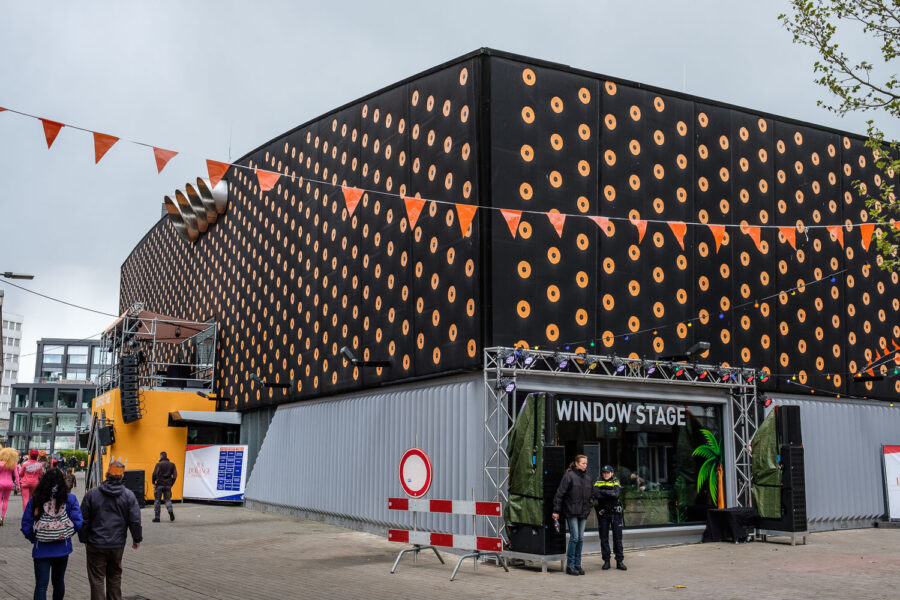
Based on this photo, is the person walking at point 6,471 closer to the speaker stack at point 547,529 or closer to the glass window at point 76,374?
the speaker stack at point 547,529

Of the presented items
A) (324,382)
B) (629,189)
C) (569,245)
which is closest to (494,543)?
(569,245)

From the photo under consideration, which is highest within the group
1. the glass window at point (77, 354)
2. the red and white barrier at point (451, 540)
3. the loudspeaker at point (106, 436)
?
the glass window at point (77, 354)

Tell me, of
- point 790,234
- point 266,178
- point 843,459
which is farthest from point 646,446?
point 266,178

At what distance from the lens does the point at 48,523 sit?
8477mm

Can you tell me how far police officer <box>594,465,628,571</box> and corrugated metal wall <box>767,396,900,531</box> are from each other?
7559 millimetres

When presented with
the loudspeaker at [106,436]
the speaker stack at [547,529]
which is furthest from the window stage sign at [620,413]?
the loudspeaker at [106,436]

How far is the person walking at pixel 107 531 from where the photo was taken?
28.6ft

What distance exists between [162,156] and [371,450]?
833 cm

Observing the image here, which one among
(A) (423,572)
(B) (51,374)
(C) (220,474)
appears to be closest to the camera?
(A) (423,572)

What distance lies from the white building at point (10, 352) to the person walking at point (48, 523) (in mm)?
165020

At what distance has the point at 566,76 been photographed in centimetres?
1725

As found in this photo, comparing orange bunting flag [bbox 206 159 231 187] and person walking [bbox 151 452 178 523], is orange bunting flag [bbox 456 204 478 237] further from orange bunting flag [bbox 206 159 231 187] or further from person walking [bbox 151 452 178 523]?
person walking [bbox 151 452 178 523]

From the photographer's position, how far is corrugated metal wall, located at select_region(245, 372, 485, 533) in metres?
15.6

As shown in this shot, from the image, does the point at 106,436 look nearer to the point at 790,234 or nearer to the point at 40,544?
the point at 40,544
